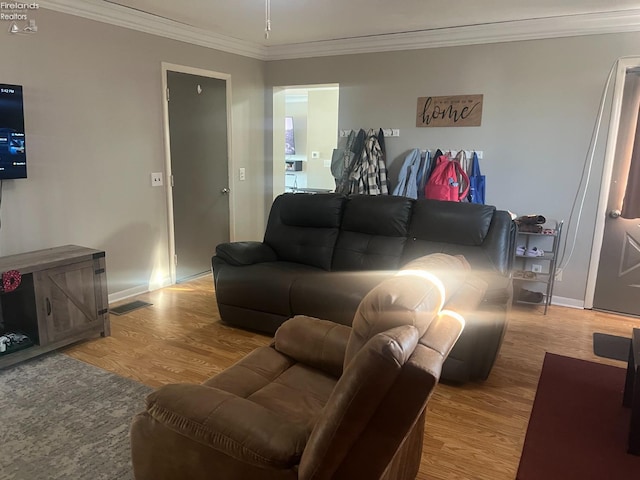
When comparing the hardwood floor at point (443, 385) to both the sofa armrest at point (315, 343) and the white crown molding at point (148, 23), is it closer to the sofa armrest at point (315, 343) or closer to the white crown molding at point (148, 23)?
the sofa armrest at point (315, 343)

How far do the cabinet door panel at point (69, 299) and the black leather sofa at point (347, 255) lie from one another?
0.91m

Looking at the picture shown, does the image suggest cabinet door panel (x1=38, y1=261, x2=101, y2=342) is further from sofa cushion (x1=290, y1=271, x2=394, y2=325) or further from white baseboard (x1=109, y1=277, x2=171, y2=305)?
sofa cushion (x1=290, y1=271, x2=394, y2=325)

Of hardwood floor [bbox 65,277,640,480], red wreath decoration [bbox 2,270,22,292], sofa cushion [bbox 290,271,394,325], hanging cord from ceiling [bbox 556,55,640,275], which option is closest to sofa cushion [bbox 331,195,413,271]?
sofa cushion [bbox 290,271,394,325]

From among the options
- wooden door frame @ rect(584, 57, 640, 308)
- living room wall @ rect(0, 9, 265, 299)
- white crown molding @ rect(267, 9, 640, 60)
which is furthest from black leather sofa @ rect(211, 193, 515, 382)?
white crown molding @ rect(267, 9, 640, 60)

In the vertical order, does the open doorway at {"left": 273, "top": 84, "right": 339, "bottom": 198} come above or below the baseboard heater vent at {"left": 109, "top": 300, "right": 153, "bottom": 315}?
above

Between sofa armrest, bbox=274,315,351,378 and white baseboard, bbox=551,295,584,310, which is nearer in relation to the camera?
sofa armrest, bbox=274,315,351,378

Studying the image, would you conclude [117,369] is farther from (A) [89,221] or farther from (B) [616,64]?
(B) [616,64]

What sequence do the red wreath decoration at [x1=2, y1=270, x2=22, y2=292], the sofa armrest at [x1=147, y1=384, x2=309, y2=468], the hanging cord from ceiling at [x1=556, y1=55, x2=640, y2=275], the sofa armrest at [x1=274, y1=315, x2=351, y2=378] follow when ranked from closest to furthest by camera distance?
the sofa armrest at [x1=147, y1=384, x2=309, y2=468] < the sofa armrest at [x1=274, y1=315, x2=351, y2=378] < the red wreath decoration at [x1=2, y1=270, x2=22, y2=292] < the hanging cord from ceiling at [x1=556, y1=55, x2=640, y2=275]

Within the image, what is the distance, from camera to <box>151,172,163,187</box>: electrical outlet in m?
4.41

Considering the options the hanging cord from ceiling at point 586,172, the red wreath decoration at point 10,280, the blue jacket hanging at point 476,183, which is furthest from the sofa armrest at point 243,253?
the hanging cord from ceiling at point 586,172

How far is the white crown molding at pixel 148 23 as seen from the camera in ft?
11.7

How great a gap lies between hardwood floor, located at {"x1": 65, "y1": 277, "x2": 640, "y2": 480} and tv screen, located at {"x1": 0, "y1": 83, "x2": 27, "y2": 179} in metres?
1.31

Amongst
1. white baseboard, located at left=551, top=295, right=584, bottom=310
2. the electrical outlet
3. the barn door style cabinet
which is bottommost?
white baseboard, located at left=551, top=295, right=584, bottom=310

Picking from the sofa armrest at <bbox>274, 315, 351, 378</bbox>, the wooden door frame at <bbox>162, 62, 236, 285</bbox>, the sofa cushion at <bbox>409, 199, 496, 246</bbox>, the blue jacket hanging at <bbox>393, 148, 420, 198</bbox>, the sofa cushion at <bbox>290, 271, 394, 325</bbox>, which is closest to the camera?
the sofa armrest at <bbox>274, 315, 351, 378</bbox>
